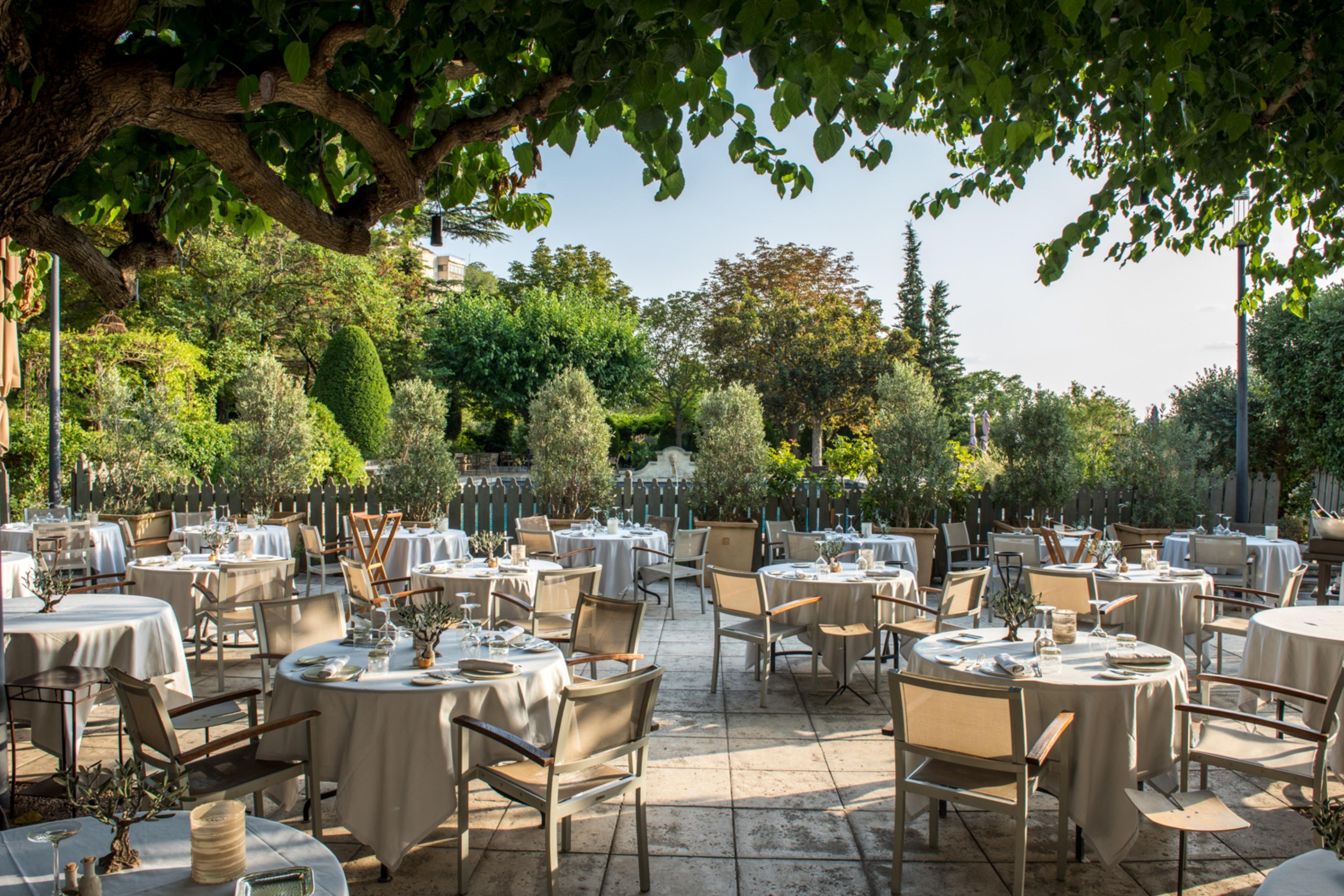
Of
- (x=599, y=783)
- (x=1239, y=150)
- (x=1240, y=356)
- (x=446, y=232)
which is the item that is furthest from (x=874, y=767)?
(x=446, y=232)

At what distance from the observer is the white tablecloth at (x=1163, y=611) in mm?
6395

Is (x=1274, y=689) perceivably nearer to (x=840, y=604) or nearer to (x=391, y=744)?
(x=840, y=604)

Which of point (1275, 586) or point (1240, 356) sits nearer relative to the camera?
point (1275, 586)

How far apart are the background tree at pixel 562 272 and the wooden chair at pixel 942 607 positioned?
28150 millimetres

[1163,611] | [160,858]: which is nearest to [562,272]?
[1163,611]

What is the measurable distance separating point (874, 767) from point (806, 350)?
22.3 metres

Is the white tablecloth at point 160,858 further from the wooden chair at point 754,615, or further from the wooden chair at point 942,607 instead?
the wooden chair at point 942,607

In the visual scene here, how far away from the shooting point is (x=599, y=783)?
3387 millimetres

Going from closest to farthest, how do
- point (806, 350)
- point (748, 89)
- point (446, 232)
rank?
1. point (748, 89)
2. point (806, 350)
3. point (446, 232)

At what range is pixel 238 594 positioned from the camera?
20.9 feet

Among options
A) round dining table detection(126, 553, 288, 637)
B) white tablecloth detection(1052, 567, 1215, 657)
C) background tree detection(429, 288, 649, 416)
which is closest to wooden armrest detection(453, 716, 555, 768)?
round dining table detection(126, 553, 288, 637)

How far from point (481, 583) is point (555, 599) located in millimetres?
798

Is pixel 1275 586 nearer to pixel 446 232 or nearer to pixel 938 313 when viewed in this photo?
pixel 446 232

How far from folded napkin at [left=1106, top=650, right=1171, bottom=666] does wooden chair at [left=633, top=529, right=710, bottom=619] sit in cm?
518
